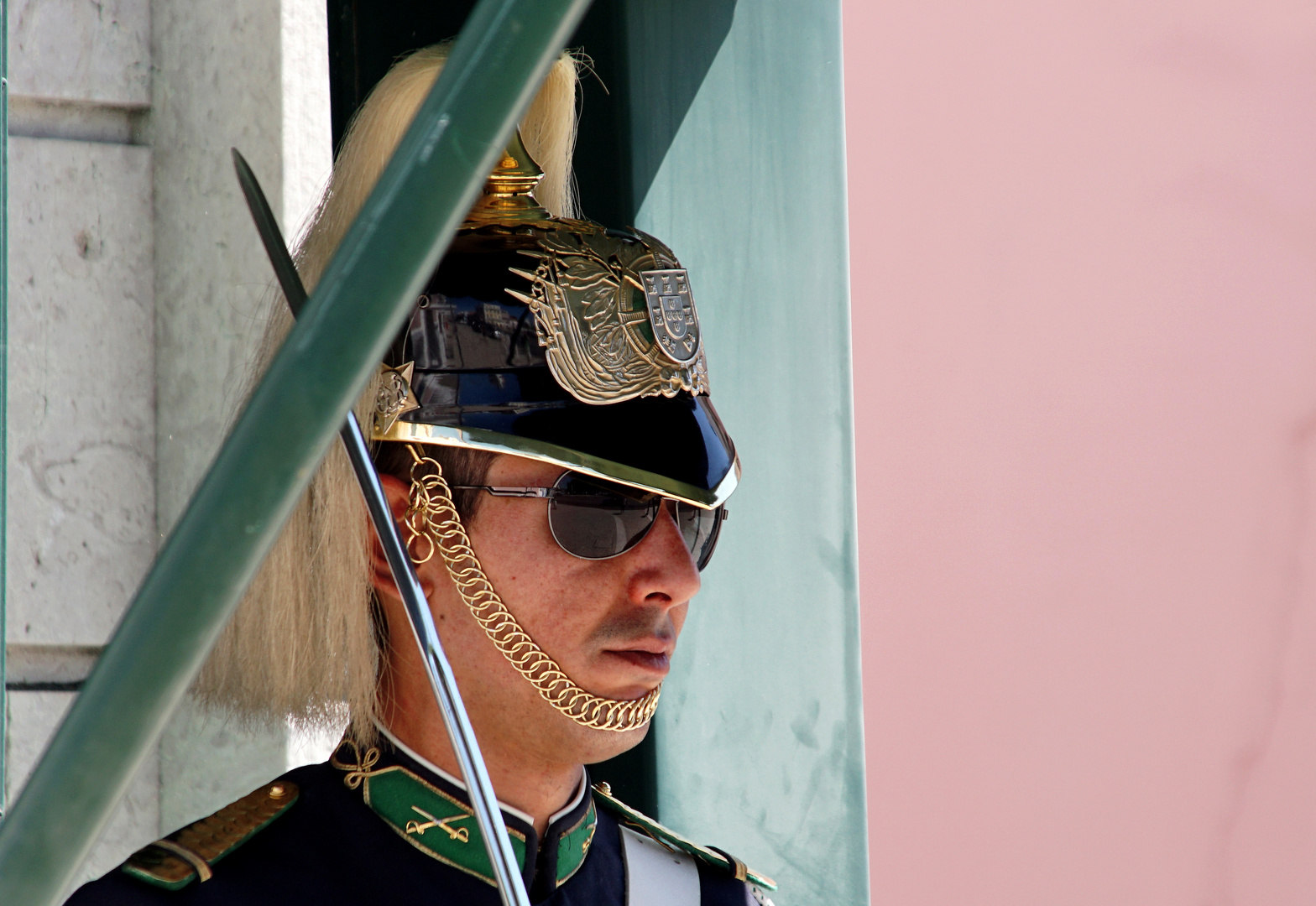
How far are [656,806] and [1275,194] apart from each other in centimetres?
174

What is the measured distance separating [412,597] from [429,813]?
571mm

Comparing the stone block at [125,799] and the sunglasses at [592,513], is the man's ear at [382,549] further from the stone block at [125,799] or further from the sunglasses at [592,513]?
the stone block at [125,799]

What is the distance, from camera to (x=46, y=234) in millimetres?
2162

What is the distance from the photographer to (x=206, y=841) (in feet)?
5.65

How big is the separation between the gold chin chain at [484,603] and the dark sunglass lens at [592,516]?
10cm

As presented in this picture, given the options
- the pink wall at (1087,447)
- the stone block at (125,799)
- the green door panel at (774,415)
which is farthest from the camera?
the pink wall at (1087,447)

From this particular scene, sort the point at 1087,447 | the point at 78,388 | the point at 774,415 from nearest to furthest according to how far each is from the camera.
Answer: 1. the point at 78,388
2. the point at 774,415
3. the point at 1087,447

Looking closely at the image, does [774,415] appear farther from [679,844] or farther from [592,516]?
[592,516]

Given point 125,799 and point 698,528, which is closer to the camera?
point 698,528

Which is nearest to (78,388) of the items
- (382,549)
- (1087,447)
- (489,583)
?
(382,549)

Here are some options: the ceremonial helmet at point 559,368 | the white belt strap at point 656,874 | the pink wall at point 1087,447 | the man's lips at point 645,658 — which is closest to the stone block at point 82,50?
the ceremonial helmet at point 559,368

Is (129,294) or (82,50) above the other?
(82,50)

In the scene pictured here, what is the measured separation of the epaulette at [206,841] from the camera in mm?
1655

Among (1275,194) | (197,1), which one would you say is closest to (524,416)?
(197,1)
